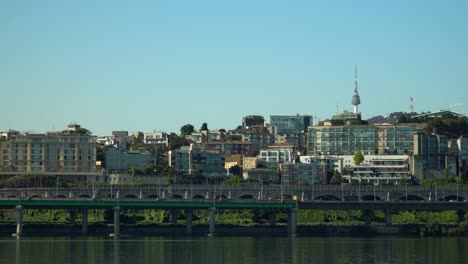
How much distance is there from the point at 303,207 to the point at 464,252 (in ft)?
120

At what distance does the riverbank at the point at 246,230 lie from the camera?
132875 mm

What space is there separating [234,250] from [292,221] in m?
30.8

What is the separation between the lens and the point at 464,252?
10431 cm

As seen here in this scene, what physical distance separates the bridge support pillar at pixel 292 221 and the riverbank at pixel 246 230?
0.93m

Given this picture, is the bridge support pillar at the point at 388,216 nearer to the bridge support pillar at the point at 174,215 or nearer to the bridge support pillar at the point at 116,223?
the bridge support pillar at the point at 174,215

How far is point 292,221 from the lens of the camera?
136 m

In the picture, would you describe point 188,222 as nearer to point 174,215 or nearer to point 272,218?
point 174,215

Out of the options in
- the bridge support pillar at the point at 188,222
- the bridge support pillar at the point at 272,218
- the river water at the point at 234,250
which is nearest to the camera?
the river water at the point at 234,250

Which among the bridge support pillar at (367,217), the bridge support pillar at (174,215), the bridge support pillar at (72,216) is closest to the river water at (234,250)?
the bridge support pillar at (174,215)

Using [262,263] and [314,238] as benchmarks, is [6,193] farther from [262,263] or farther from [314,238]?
[262,263]

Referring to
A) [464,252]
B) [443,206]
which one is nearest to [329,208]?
[443,206]

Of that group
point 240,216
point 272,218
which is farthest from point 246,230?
point 240,216

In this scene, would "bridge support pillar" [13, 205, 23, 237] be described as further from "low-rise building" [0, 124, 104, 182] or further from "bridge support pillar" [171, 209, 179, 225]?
"low-rise building" [0, 124, 104, 182]

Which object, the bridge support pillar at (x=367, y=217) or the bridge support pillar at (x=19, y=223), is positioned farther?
the bridge support pillar at (x=367, y=217)
